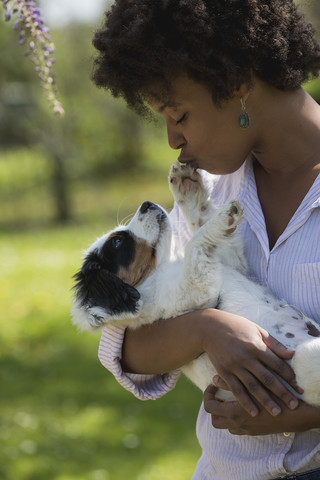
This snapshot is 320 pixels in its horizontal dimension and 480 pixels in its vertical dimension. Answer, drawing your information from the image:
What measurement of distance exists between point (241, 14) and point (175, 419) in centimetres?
366

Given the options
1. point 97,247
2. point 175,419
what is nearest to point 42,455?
point 175,419

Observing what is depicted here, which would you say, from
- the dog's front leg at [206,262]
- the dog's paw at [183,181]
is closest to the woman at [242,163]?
the dog's front leg at [206,262]

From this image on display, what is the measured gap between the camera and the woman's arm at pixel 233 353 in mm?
1855

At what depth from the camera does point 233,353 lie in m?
1.88

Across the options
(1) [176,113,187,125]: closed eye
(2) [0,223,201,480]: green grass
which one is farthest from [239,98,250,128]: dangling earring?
(2) [0,223,201,480]: green grass

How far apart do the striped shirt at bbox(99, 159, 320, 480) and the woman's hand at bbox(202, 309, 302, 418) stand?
0.15 metres

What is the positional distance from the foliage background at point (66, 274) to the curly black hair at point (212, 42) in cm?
43

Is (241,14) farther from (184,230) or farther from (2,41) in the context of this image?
(2,41)

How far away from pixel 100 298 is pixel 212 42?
1.00 m

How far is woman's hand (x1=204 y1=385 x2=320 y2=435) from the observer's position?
1827 millimetres

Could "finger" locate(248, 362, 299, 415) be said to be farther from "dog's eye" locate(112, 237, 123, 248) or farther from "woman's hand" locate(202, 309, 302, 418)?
"dog's eye" locate(112, 237, 123, 248)

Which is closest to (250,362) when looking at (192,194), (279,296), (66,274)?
(279,296)

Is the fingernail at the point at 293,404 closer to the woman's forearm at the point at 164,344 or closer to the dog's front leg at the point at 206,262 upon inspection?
the woman's forearm at the point at 164,344

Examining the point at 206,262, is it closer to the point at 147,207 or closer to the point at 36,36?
the point at 147,207
